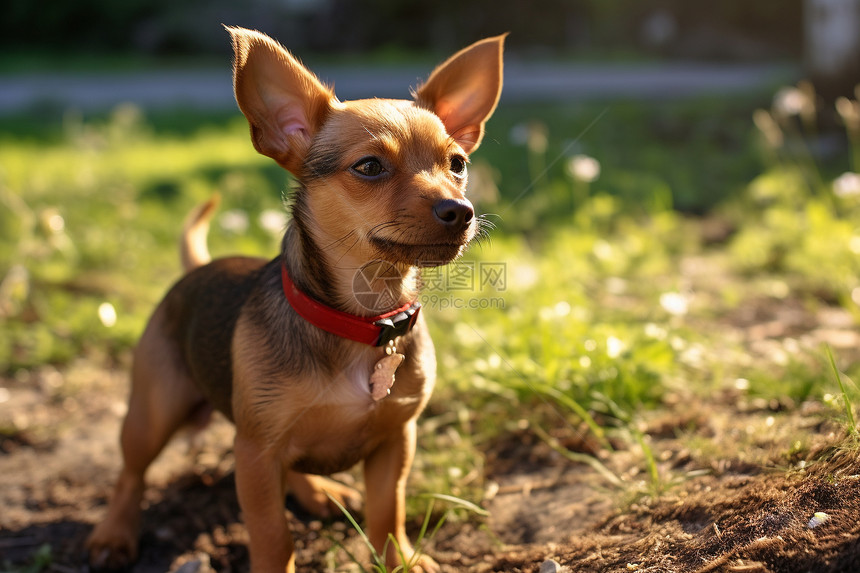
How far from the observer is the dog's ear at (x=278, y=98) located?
2684mm

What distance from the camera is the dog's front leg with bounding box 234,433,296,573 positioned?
106 inches

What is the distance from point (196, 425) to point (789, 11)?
58.0 feet

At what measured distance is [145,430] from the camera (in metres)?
3.31

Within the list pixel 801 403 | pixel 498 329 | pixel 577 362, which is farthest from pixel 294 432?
pixel 801 403

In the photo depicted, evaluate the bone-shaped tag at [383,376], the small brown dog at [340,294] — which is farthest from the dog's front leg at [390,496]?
the bone-shaped tag at [383,376]

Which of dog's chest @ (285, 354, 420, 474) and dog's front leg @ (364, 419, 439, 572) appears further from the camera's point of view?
dog's front leg @ (364, 419, 439, 572)

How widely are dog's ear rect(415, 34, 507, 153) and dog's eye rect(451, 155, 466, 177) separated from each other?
266 mm

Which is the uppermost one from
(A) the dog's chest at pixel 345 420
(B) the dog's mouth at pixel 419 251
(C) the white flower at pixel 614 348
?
(B) the dog's mouth at pixel 419 251

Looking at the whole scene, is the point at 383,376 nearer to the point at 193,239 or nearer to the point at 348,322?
the point at 348,322

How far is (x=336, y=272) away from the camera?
2.80 m

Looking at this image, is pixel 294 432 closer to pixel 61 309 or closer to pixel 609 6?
pixel 61 309

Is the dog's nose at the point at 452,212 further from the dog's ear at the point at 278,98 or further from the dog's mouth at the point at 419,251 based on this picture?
the dog's ear at the point at 278,98

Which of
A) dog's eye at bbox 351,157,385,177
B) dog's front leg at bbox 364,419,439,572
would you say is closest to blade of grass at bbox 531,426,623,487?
dog's front leg at bbox 364,419,439,572

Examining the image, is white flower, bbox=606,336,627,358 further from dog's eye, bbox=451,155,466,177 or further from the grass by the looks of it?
dog's eye, bbox=451,155,466,177
